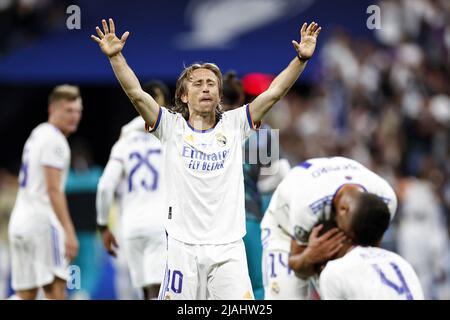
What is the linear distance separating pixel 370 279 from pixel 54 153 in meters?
3.84

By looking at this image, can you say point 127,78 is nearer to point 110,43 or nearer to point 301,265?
point 110,43

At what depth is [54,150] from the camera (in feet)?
27.5

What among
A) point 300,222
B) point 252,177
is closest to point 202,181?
point 300,222

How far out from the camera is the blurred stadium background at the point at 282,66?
601 inches

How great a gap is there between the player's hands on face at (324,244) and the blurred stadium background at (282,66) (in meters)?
7.98

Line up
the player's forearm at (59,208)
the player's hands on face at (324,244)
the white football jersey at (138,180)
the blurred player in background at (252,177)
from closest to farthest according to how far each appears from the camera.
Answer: the player's hands on face at (324,244)
the blurred player in background at (252,177)
the player's forearm at (59,208)
the white football jersey at (138,180)

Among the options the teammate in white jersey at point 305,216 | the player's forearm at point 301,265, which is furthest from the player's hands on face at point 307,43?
the player's forearm at point 301,265

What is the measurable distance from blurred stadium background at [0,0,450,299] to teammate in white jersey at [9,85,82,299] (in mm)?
6095

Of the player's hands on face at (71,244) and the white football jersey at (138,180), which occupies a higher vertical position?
the white football jersey at (138,180)

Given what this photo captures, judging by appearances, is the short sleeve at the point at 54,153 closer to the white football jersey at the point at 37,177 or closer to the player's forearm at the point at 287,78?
the white football jersey at the point at 37,177

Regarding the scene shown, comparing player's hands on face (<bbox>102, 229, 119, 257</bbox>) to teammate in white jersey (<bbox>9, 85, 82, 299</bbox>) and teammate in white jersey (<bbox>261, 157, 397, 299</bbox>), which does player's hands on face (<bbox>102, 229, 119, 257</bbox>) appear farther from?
teammate in white jersey (<bbox>261, 157, 397, 299</bbox>)

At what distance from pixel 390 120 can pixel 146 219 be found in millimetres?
7855

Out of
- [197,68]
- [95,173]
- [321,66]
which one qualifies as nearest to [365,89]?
[321,66]

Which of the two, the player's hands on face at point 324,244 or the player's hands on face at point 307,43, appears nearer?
the player's hands on face at point 307,43
